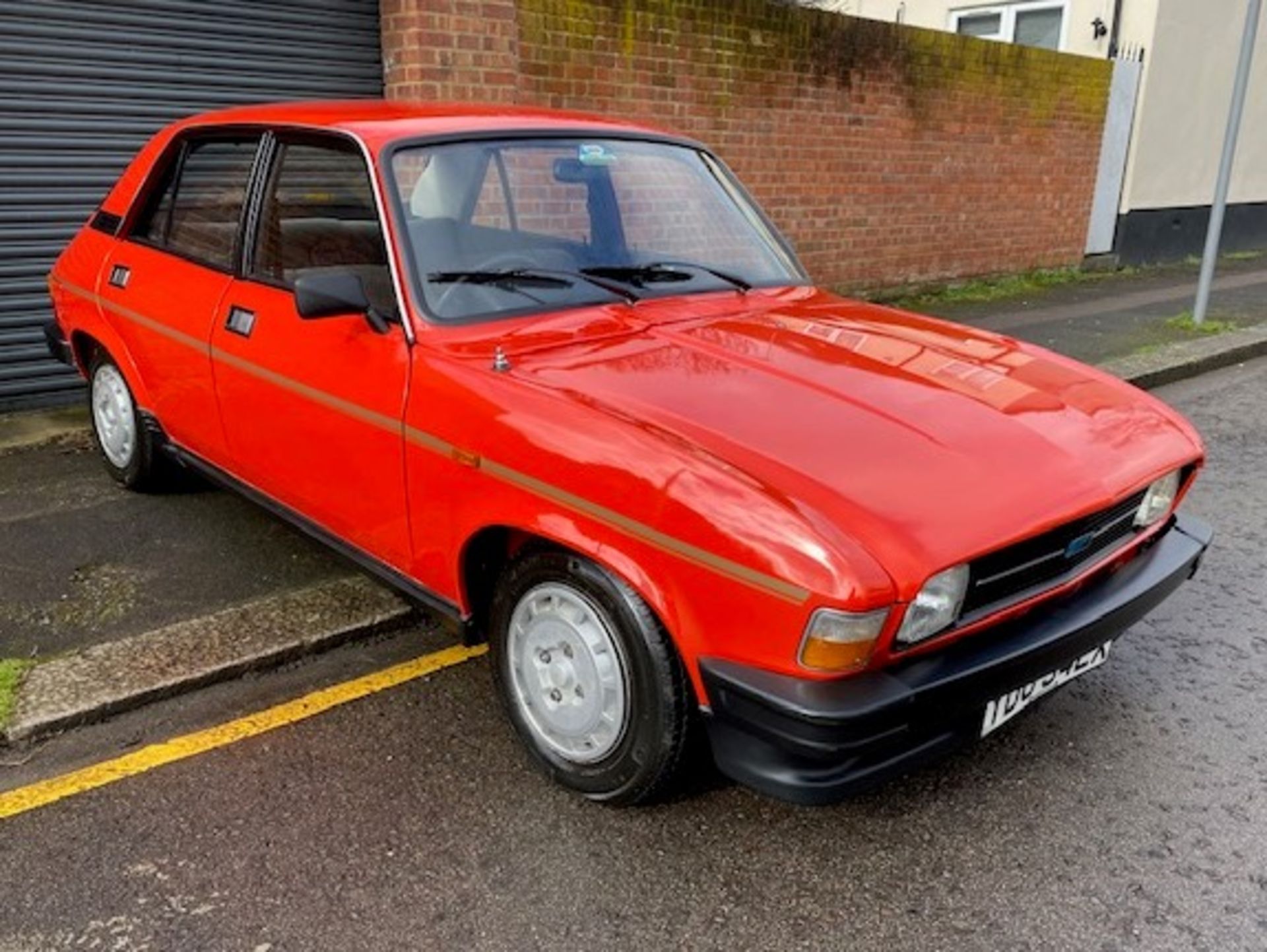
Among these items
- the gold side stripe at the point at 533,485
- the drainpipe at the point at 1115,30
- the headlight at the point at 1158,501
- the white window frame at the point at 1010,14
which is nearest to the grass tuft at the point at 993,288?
the drainpipe at the point at 1115,30

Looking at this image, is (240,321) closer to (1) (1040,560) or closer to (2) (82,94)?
(1) (1040,560)

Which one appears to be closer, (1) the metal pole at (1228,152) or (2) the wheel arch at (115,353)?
(2) the wheel arch at (115,353)

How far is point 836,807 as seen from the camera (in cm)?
281

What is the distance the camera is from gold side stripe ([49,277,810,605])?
2203 millimetres

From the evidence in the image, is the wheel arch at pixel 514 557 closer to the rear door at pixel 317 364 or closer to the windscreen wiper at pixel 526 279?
the rear door at pixel 317 364

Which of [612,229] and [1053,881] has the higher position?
[612,229]

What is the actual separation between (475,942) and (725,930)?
21.8 inches

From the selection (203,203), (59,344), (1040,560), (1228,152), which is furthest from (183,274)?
(1228,152)

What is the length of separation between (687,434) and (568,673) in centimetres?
70

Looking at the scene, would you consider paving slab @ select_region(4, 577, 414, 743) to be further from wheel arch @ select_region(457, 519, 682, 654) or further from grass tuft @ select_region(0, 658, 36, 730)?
wheel arch @ select_region(457, 519, 682, 654)

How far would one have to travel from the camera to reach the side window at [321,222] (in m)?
3.18

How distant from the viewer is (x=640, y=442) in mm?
2449

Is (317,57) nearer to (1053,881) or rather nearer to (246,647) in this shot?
(246,647)

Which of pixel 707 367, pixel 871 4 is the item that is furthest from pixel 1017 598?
pixel 871 4
